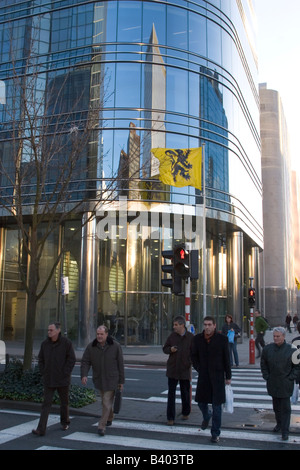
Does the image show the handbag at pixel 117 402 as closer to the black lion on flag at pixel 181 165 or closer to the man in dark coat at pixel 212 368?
the man in dark coat at pixel 212 368

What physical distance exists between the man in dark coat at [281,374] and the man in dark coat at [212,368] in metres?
0.70

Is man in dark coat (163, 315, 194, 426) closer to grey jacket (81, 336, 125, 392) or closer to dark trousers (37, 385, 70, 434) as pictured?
grey jacket (81, 336, 125, 392)

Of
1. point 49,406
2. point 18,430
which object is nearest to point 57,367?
point 49,406

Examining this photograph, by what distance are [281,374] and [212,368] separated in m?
1.07

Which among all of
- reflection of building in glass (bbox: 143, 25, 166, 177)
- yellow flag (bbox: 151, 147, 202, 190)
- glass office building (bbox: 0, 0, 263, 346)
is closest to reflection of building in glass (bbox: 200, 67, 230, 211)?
glass office building (bbox: 0, 0, 263, 346)

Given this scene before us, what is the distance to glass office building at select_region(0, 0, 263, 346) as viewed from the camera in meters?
24.1

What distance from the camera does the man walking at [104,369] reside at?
22.9 feet

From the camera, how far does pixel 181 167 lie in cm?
2084

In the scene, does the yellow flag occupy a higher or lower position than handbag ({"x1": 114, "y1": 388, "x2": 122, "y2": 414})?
higher

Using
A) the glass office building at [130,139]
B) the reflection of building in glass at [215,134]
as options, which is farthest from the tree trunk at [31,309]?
the reflection of building in glass at [215,134]

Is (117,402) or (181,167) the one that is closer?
(117,402)

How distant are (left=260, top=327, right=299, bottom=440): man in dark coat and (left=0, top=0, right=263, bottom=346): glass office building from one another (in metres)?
16.3

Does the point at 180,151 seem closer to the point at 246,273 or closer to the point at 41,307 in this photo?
the point at 41,307

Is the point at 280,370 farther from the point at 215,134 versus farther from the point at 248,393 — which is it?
the point at 215,134
